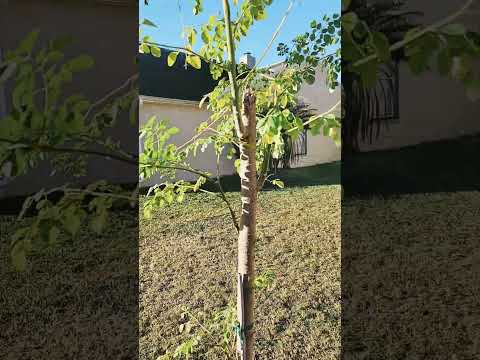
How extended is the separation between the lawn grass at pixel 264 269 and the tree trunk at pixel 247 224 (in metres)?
1.06

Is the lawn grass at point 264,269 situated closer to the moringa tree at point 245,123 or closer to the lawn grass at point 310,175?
the lawn grass at point 310,175

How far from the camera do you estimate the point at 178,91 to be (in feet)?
13.1

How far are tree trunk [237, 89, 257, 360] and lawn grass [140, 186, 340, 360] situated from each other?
1.06 meters

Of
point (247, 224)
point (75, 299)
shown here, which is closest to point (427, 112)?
point (75, 299)

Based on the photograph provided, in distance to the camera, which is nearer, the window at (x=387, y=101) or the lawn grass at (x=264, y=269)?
the lawn grass at (x=264, y=269)

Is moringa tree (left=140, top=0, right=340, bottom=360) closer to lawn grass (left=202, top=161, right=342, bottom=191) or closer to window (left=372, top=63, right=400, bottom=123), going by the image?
window (left=372, top=63, right=400, bottom=123)

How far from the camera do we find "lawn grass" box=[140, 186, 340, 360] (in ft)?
9.02

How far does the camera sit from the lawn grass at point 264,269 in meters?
2.75

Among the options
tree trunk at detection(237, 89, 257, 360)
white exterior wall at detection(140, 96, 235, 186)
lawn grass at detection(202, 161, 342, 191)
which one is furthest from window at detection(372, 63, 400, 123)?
tree trunk at detection(237, 89, 257, 360)

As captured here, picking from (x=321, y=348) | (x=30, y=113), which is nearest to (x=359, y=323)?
(x=321, y=348)

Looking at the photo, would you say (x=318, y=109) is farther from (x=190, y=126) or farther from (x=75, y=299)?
(x=75, y=299)

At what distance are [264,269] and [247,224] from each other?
265 cm

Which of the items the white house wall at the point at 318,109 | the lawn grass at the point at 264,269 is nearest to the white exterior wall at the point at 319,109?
the white house wall at the point at 318,109

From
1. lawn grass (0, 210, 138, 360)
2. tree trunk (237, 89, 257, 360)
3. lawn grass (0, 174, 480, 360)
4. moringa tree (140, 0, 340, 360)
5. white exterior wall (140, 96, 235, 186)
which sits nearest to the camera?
moringa tree (140, 0, 340, 360)
